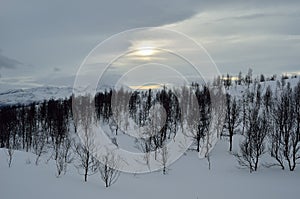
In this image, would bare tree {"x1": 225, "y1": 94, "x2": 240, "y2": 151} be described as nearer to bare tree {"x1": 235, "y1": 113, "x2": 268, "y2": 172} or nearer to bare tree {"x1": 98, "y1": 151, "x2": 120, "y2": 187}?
bare tree {"x1": 235, "y1": 113, "x2": 268, "y2": 172}

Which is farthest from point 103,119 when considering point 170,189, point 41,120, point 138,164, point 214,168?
point 170,189

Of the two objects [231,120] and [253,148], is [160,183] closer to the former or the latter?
[253,148]

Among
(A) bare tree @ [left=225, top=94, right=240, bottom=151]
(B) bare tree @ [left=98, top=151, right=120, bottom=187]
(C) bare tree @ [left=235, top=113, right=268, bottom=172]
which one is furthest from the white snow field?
(A) bare tree @ [left=225, top=94, right=240, bottom=151]

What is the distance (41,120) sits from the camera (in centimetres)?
6300

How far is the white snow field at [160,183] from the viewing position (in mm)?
17125

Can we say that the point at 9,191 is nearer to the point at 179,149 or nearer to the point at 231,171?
the point at 231,171

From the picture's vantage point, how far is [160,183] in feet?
85.6

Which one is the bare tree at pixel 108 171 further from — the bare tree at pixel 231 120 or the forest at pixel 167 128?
the bare tree at pixel 231 120

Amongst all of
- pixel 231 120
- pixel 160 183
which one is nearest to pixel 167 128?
pixel 231 120

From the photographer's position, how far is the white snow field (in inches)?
674

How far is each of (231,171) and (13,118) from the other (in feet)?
160

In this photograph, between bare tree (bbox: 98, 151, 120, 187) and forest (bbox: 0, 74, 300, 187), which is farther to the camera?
forest (bbox: 0, 74, 300, 187)

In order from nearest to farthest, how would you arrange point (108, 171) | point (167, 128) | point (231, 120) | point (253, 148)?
1. point (108, 171)
2. point (253, 148)
3. point (231, 120)
4. point (167, 128)

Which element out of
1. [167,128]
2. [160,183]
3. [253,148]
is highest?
[253,148]
